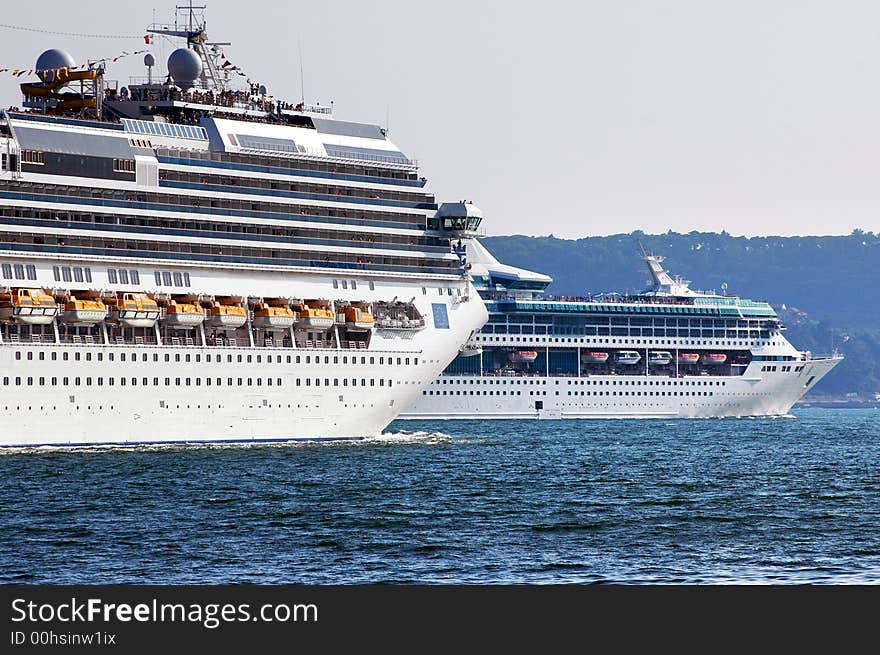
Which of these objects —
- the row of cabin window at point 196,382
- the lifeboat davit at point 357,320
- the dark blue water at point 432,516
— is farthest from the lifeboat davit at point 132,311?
the lifeboat davit at point 357,320

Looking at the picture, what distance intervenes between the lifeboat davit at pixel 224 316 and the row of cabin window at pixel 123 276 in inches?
137

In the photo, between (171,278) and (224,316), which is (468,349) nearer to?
(224,316)

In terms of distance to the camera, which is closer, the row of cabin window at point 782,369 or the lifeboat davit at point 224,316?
the lifeboat davit at point 224,316

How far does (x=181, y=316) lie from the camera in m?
75.2

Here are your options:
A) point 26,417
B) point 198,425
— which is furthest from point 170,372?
point 26,417

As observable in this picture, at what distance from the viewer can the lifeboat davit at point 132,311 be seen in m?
73.6

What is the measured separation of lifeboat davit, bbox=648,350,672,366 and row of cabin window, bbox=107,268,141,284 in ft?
241

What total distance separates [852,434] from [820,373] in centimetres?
3520

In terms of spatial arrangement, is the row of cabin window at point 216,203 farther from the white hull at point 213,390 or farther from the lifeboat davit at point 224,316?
the lifeboat davit at point 224,316

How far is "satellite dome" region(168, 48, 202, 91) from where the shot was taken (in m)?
83.9

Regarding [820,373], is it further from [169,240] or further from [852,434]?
[169,240]

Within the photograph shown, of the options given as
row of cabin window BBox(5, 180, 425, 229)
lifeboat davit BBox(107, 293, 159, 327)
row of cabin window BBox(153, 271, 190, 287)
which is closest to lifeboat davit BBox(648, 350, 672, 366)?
row of cabin window BBox(5, 180, 425, 229)

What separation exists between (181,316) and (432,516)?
95.5 feet

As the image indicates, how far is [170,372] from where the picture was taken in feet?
243
